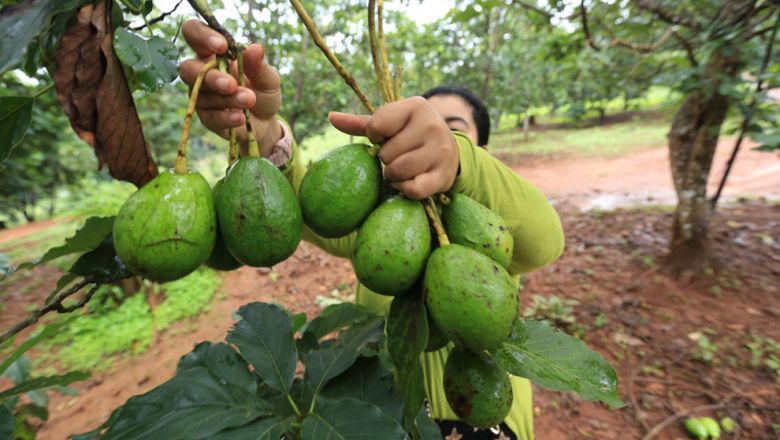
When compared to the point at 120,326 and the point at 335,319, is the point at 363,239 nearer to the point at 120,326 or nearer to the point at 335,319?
the point at 335,319

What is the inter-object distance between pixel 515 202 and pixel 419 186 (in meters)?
0.64

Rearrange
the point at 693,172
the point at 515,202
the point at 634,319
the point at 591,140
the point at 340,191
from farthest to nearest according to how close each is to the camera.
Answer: the point at 591,140, the point at 693,172, the point at 634,319, the point at 515,202, the point at 340,191

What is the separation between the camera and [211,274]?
604 centimetres

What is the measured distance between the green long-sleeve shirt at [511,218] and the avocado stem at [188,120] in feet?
2.20

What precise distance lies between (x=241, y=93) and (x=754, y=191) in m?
11.1

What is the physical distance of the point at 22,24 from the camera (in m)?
0.69

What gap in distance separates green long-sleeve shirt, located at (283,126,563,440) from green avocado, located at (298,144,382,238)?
12.7 inches

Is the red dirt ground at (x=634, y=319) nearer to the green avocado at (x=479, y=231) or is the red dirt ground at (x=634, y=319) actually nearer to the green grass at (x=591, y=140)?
the green avocado at (x=479, y=231)

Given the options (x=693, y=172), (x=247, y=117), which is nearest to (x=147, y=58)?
(x=247, y=117)

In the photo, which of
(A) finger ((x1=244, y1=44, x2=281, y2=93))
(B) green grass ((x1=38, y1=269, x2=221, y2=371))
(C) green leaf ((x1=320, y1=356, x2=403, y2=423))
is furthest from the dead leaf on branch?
(B) green grass ((x1=38, y1=269, x2=221, y2=371))

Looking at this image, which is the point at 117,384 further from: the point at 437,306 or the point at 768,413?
the point at 768,413

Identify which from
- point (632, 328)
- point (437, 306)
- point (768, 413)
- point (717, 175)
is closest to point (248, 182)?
point (437, 306)

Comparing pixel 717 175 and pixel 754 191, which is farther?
pixel 717 175

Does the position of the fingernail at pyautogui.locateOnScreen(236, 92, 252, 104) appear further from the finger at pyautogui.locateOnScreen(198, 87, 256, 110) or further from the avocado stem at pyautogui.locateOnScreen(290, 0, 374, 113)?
the avocado stem at pyautogui.locateOnScreen(290, 0, 374, 113)
